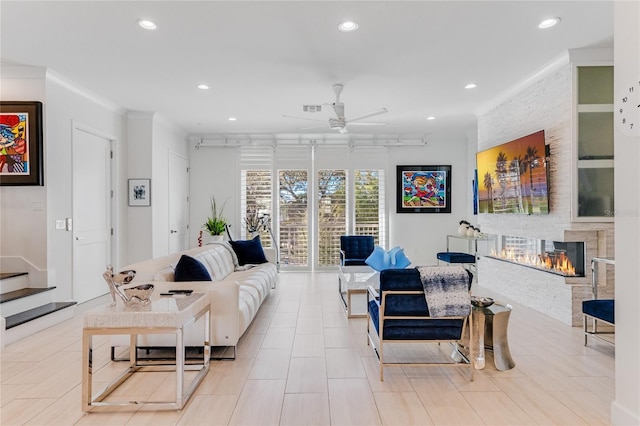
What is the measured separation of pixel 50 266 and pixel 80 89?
2313 millimetres

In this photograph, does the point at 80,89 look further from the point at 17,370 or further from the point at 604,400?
the point at 604,400

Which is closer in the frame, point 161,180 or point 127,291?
Answer: point 127,291

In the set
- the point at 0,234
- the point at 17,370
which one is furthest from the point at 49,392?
the point at 0,234

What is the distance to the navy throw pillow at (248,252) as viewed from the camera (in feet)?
18.6

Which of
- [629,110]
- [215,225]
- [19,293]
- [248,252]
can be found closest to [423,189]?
[248,252]

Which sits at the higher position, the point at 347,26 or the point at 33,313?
the point at 347,26

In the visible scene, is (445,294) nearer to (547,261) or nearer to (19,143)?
(547,261)

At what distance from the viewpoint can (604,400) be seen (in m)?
2.42

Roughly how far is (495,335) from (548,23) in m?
2.73

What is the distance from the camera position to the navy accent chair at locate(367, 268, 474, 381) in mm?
2672

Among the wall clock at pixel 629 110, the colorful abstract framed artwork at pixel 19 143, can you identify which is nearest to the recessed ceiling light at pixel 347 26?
the wall clock at pixel 629 110

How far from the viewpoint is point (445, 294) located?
262 cm

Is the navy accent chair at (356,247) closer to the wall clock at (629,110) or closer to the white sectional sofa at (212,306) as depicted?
the white sectional sofa at (212,306)

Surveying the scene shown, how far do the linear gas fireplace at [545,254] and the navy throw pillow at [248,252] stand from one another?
12.0 feet
